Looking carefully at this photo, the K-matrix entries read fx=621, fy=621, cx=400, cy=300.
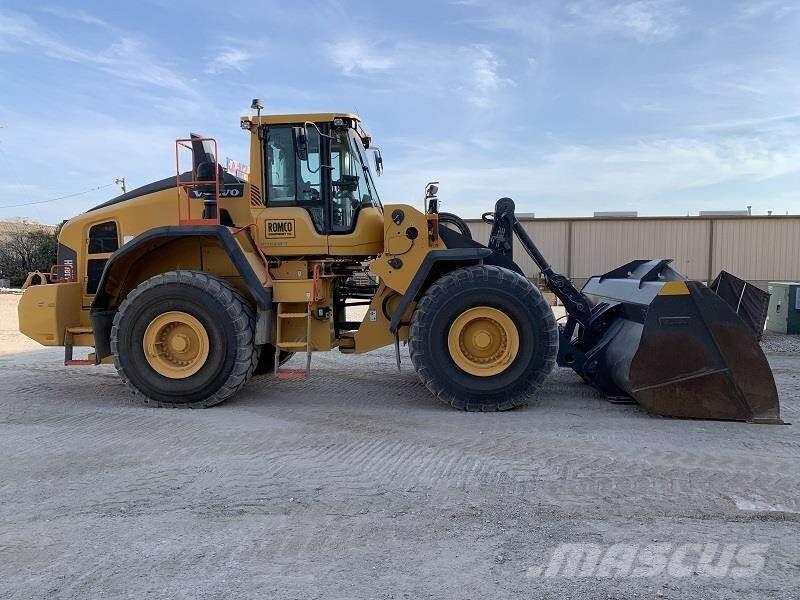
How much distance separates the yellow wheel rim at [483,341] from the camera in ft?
19.8

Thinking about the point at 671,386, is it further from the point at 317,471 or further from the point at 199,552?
the point at 199,552

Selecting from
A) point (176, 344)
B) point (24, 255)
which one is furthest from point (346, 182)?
point (24, 255)

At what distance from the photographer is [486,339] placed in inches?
240

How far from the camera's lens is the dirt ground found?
113 inches

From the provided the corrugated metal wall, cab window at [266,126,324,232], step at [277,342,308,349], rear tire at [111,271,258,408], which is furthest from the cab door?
the corrugated metal wall

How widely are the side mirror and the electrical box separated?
10.4 metres

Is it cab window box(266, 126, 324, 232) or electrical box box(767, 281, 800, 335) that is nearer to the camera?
cab window box(266, 126, 324, 232)

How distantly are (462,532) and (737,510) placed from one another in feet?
5.30

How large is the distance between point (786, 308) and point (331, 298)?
10.1 meters

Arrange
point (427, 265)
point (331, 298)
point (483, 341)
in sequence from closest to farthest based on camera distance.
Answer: point (483, 341) → point (427, 265) → point (331, 298)

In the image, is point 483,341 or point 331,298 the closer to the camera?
point 483,341

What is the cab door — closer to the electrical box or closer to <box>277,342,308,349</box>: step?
<box>277,342,308,349</box>: step

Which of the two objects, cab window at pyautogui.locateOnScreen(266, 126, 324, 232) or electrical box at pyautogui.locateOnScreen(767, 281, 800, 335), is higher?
cab window at pyautogui.locateOnScreen(266, 126, 324, 232)

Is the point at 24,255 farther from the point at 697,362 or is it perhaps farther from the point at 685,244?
the point at 697,362
